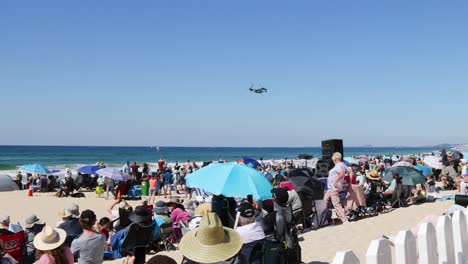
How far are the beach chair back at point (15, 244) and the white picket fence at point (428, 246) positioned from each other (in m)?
5.38

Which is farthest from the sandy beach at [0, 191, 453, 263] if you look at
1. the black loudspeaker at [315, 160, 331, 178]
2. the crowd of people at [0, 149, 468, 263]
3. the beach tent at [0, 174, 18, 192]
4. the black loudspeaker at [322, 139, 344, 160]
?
the beach tent at [0, 174, 18, 192]

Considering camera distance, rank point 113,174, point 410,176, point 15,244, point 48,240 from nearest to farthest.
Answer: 1. point 48,240
2. point 15,244
3. point 410,176
4. point 113,174

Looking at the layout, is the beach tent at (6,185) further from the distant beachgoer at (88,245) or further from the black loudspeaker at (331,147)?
the distant beachgoer at (88,245)

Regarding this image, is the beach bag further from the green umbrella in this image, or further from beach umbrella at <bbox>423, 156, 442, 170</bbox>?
beach umbrella at <bbox>423, 156, 442, 170</bbox>

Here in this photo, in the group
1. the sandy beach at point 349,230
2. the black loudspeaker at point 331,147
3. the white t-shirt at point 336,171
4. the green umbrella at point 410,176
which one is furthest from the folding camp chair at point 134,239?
the black loudspeaker at point 331,147

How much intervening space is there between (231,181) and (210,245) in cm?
309

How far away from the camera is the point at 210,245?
3084 millimetres

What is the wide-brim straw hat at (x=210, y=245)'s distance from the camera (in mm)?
3020

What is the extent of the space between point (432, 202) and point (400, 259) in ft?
33.3

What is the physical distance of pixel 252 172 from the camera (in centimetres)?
642

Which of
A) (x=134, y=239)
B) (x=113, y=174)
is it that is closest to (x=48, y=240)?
(x=134, y=239)

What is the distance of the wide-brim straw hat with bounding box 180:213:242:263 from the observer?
3020 millimetres

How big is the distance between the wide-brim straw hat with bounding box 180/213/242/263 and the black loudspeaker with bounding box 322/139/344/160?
43.5 feet

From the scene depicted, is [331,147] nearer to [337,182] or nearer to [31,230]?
[337,182]
